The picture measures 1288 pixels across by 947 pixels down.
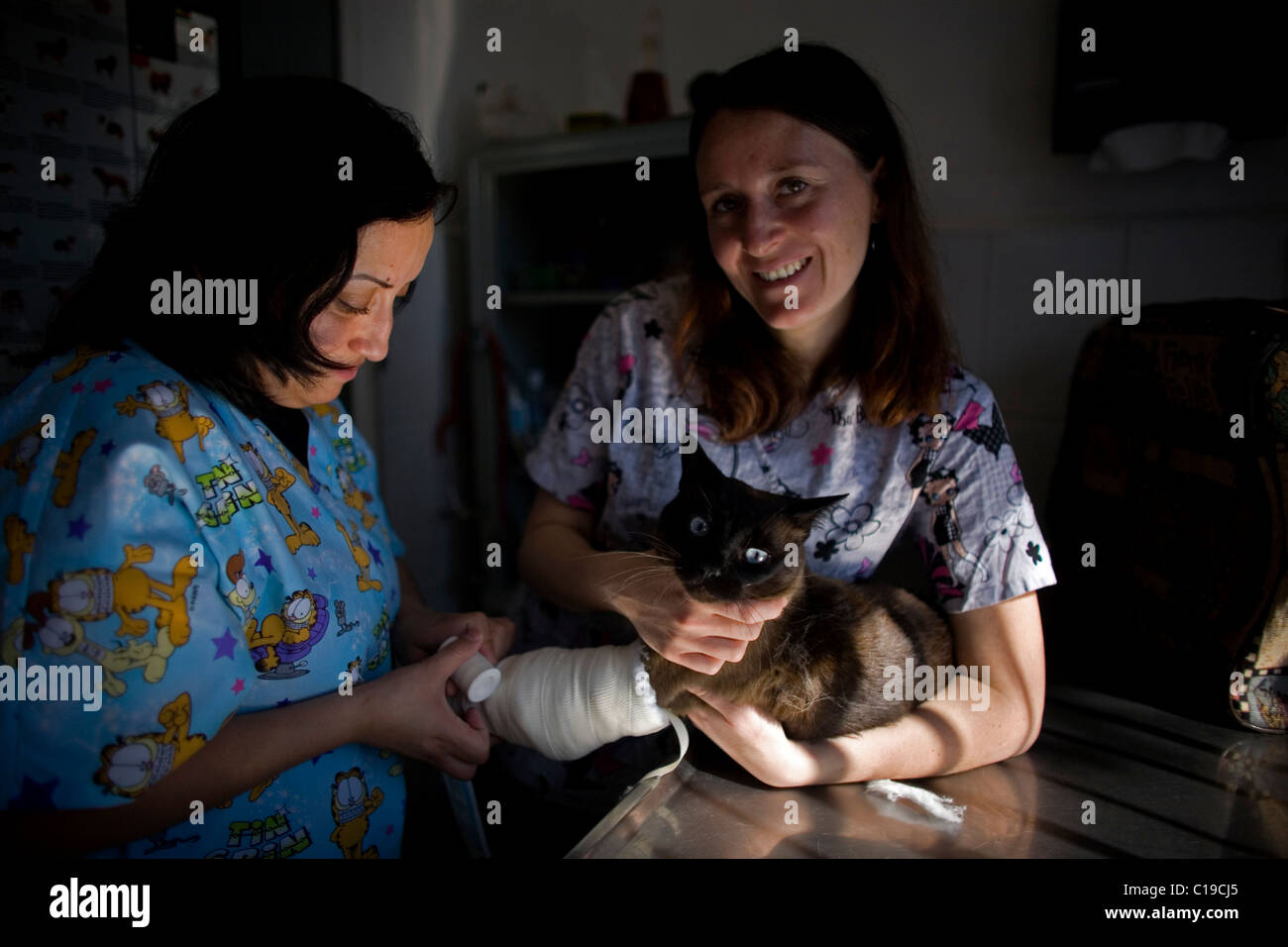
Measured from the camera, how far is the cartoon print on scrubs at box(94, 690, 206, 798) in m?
0.54

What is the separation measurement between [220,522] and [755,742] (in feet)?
1.91

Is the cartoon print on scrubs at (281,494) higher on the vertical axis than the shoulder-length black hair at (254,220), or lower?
lower

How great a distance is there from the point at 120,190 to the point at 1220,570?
4.34 feet

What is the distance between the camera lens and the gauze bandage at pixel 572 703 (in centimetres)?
78

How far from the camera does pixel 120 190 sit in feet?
2.71

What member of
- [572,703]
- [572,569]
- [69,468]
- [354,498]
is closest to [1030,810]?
[572,703]

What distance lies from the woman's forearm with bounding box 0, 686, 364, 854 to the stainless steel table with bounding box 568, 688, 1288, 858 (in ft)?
Answer: 0.84

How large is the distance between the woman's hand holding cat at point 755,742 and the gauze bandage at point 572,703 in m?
0.07

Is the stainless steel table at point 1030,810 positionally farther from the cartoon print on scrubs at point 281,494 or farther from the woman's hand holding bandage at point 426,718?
the cartoon print on scrubs at point 281,494

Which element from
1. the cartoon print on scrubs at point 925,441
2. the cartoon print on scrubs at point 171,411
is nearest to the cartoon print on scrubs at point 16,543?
the cartoon print on scrubs at point 171,411

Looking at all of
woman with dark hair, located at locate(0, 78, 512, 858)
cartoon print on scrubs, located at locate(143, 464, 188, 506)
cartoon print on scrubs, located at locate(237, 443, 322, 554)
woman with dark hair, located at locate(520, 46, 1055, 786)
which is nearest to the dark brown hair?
woman with dark hair, located at locate(520, 46, 1055, 786)

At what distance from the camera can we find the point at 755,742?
83 centimetres
